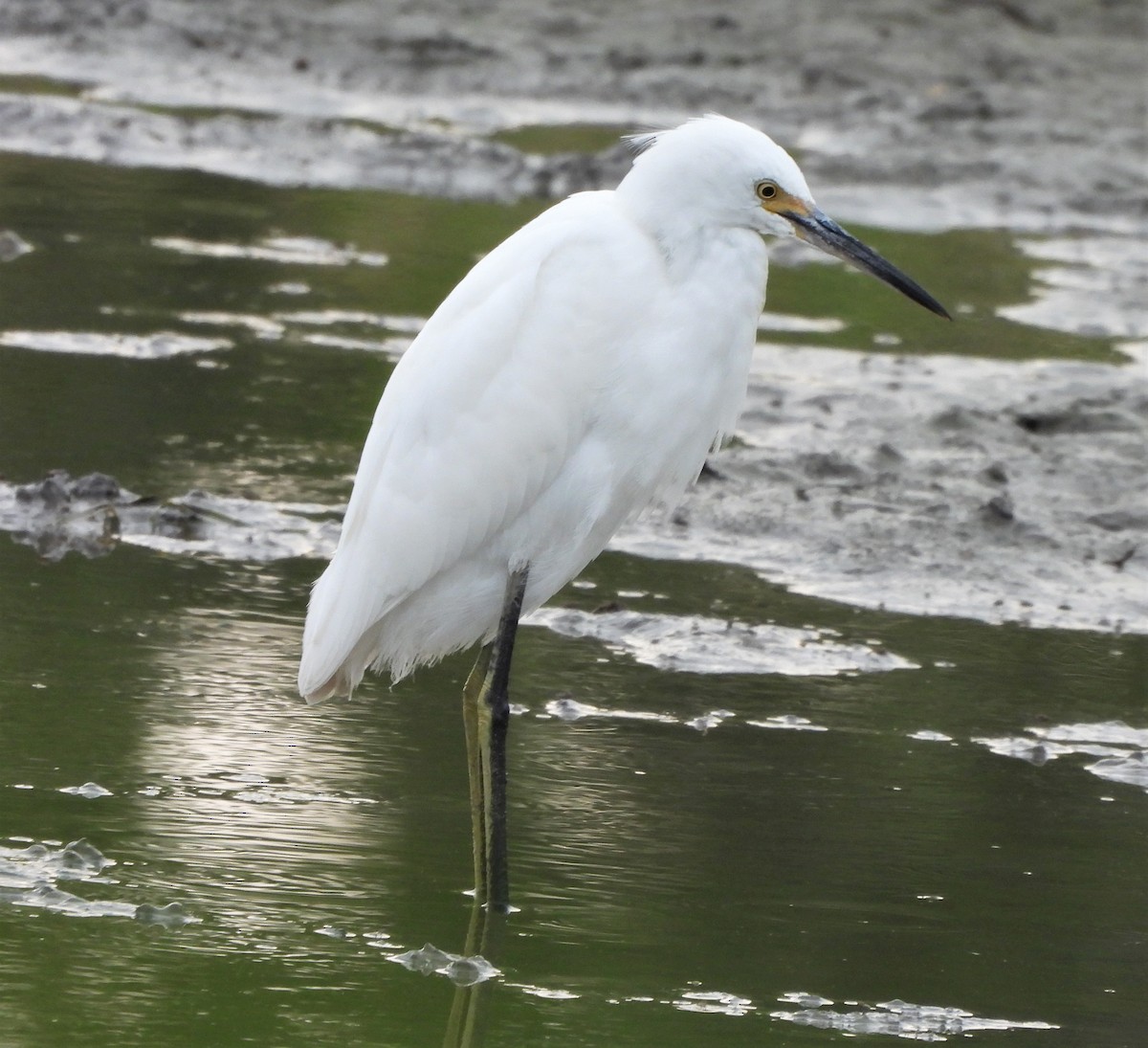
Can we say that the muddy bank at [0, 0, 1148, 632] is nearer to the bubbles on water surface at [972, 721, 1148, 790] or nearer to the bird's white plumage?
the bubbles on water surface at [972, 721, 1148, 790]

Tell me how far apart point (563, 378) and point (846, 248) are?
0.65 meters

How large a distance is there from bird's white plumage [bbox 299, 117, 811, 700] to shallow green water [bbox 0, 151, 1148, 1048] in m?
0.42

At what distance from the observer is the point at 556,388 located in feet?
13.0

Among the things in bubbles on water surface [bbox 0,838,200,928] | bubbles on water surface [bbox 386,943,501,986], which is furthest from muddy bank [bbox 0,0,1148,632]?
bubbles on water surface [bbox 386,943,501,986]

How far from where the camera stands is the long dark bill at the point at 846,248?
4.02 meters

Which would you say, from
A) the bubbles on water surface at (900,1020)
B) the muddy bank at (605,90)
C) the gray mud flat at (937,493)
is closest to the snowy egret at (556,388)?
the bubbles on water surface at (900,1020)

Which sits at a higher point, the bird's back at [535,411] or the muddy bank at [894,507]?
the bird's back at [535,411]

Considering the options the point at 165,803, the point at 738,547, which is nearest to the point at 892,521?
the point at 738,547

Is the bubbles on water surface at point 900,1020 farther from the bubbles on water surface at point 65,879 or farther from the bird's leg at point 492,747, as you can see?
the bubbles on water surface at point 65,879

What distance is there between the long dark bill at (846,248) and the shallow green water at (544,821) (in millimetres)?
989

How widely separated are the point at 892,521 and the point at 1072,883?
231cm

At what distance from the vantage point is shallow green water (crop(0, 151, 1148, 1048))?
3.43 m

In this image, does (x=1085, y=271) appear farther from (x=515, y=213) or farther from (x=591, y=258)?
(x=591, y=258)

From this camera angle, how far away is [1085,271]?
10.0 metres
